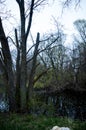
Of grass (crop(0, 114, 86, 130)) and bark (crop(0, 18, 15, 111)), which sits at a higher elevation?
bark (crop(0, 18, 15, 111))

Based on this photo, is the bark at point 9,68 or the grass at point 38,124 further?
the bark at point 9,68

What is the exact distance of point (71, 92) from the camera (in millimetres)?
37438

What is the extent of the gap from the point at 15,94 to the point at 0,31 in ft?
12.3

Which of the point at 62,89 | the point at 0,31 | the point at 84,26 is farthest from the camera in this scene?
the point at 84,26

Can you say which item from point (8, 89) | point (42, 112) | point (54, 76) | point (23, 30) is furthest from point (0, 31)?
point (54, 76)

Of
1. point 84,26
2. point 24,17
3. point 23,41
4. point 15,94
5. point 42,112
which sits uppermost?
point 84,26

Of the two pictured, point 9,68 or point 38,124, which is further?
point 9,68

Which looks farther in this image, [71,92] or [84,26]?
[84,26]

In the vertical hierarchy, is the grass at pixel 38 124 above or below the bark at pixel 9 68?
below

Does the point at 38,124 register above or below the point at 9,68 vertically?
below

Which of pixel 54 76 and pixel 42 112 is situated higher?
pixel 54 76

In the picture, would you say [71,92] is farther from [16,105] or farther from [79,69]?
[16,105]

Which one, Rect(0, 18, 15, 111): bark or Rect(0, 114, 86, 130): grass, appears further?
Rect(0, 18, 15, 111): bark

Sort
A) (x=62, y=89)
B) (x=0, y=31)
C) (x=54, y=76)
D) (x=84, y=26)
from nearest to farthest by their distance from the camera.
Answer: (x=0, y=31) < (x=62, y=89) < (x=54, y=76) < (x=84, y=26)
